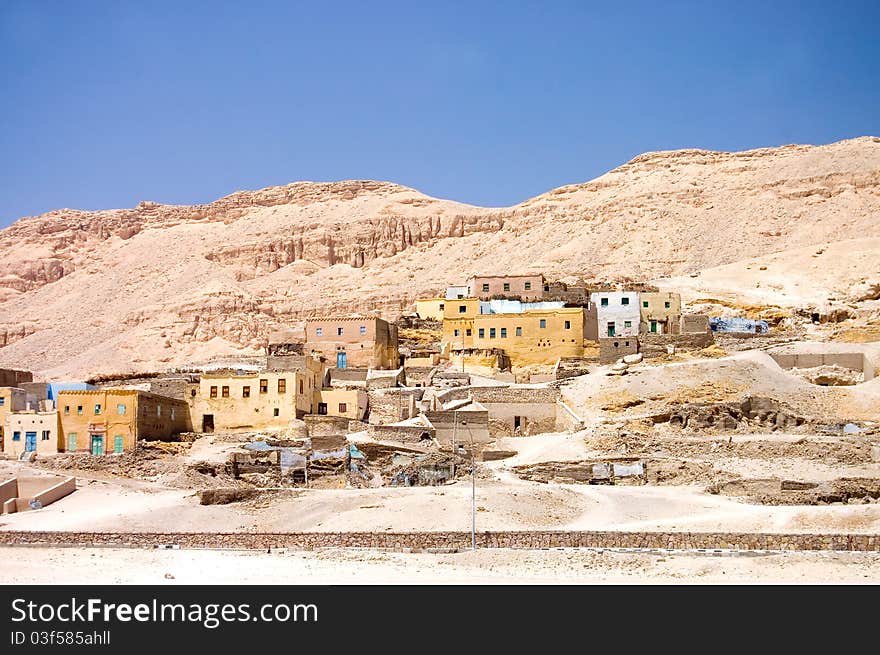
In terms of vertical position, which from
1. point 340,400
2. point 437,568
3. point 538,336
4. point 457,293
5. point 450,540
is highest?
point 457,293

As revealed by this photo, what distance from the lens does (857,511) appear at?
29.8 m

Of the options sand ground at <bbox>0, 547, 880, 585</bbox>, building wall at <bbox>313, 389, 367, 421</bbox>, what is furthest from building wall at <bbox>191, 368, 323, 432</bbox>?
sand ground at <bbox>0, 547, 880, 585</bbox>

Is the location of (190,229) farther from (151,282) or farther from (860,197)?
(860,197)

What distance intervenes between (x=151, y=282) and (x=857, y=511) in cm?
9247

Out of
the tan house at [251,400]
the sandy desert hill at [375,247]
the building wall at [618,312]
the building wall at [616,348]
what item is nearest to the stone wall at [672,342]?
the building wall at [616,348]

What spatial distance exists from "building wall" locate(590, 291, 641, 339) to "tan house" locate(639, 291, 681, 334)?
32cm

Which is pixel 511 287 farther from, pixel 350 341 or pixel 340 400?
pixel 340 400

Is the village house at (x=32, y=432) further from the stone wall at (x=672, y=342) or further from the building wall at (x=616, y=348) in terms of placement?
the stone wall at (x=672, y=342)

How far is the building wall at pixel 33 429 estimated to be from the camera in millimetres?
40031

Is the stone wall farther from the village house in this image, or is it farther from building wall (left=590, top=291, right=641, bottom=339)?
the village house

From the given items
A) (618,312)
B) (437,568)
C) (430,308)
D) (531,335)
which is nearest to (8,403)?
(531,335)

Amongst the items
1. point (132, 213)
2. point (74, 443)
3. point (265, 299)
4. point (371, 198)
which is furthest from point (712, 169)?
point (74, 443)

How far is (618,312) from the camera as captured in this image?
52.5 metres

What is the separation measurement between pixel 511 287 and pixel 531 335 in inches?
275
